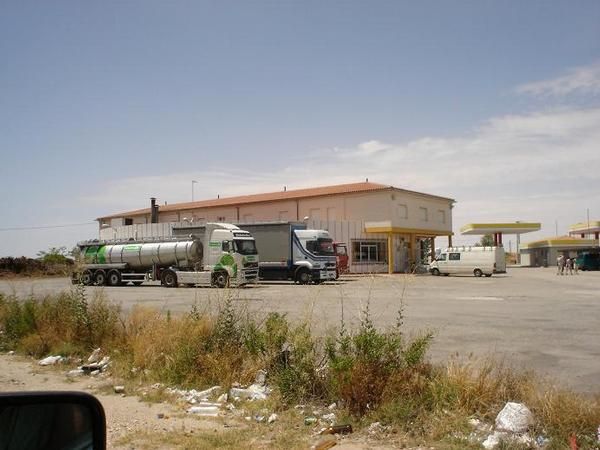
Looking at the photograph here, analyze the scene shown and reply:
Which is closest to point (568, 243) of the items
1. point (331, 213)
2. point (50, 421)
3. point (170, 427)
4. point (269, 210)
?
point (331, 213)

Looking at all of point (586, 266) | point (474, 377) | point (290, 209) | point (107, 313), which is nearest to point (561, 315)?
point (474, 377)

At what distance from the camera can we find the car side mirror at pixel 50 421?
6.24 feet

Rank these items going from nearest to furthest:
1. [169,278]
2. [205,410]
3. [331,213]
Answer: [205,410] < [169,278] < [331,213]

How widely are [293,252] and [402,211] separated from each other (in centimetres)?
1745

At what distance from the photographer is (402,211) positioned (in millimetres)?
A: 47156

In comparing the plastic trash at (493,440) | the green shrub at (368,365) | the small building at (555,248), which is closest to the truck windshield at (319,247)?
the green shrub at (368,365)

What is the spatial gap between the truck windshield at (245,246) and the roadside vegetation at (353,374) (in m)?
19.4

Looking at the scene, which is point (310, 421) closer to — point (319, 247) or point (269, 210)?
point (319, 247)

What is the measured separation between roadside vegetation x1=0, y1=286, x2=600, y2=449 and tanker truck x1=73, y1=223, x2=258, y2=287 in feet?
62.2

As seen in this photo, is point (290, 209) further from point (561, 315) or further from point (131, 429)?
point (131, 429)

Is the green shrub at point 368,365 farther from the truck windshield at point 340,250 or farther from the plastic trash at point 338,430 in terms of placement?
the truck windshield at point 340,250

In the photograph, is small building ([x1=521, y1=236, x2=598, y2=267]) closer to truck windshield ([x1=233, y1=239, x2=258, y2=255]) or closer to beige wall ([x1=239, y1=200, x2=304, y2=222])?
beige wall ([x1=239, y1=200, x2=304, y2=222])

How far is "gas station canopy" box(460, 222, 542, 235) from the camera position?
5981cm

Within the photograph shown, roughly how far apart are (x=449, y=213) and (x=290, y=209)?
52.7 ft
